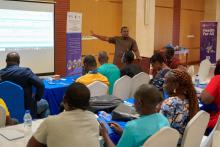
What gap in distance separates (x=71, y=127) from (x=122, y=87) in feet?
9.63

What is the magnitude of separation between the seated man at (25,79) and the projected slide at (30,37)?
1526mm

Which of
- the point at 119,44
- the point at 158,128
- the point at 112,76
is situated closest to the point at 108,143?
the point at 158,128

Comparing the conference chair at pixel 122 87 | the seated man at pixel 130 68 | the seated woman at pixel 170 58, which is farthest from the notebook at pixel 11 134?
the seated woman at pixel 170 58

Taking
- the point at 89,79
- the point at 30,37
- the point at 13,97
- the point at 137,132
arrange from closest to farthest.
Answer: the point at 137,132 < the point at 13,97 < the point at 89,79 < the point at 30,37

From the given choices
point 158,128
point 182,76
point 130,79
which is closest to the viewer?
point 158,128

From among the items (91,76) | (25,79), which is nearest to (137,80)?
(91,76)

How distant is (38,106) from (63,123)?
111 inches

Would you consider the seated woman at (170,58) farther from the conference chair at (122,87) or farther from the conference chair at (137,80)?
the conference chair at (122,87)

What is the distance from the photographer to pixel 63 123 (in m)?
1.94

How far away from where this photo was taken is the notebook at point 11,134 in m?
2.51

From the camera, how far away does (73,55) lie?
7.13 m

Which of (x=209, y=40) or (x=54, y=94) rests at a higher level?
(x=209, y=40)

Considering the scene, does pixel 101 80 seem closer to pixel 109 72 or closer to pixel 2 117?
pixel 109 72

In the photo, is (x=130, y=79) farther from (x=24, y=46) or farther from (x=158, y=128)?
(x=158, y=128)
